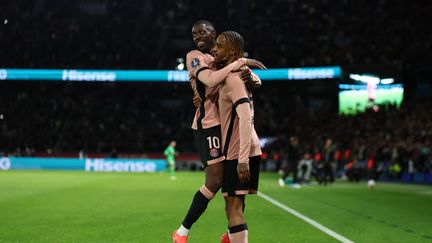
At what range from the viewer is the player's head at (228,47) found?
5.63m

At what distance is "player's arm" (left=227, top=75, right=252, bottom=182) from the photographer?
5375 mm

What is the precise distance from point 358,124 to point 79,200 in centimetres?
2770

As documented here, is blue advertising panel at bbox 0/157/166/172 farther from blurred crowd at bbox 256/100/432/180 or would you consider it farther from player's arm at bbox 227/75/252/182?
player's arm at bbox 227/75/252/182

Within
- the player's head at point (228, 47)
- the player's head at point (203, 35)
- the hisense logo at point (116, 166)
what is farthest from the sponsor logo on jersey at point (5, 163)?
the player's head at point (228, 47)

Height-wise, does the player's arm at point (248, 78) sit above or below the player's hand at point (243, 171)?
above

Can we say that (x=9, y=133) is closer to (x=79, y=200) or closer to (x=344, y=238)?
(x=79, y=200)

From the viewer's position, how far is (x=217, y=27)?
164 feet

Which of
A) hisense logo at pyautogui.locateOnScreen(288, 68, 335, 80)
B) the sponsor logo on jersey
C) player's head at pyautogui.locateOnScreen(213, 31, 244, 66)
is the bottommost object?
the sponsor logo on jersey

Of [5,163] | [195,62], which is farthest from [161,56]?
[195,62]

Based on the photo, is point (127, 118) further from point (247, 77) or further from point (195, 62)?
point (247, 77)

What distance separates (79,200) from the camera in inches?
595

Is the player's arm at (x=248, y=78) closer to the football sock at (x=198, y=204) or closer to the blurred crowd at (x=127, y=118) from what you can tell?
the football sock at (x=198, y=204)

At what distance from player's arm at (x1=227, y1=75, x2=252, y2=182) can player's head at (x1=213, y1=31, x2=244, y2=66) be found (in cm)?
27

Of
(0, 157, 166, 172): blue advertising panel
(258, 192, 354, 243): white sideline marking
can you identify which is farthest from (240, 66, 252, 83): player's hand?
(0, 157, 166, 172): blue advertising panel
